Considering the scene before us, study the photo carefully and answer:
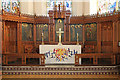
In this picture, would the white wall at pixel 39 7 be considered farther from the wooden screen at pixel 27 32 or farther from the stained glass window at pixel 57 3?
the wooden screen at pixel 27 32

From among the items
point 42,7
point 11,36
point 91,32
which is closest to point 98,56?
point 91,32

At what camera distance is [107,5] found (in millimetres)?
10734

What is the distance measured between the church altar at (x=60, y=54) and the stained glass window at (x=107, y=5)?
12.9 feet

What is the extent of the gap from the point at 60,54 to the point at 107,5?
17.4 ft

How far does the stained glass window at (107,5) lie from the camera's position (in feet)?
33.2

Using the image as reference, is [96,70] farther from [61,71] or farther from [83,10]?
[83,10]

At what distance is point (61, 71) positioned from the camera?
23.7 ft

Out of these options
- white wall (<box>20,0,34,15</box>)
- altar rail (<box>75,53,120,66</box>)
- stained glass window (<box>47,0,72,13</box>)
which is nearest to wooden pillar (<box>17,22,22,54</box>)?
white wall (<box>20,0,34,15</box>)

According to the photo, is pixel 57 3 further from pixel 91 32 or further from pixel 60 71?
pixel 60 71

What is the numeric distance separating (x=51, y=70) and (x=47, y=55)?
1.34 metres

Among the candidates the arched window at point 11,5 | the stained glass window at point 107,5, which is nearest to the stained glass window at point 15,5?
the arched window at point 11,5

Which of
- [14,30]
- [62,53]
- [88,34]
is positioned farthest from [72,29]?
[14,30]

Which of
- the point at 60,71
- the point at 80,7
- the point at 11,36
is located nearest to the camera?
the point at 60,71

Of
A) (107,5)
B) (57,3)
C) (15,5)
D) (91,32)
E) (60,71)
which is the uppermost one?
(57,3)
